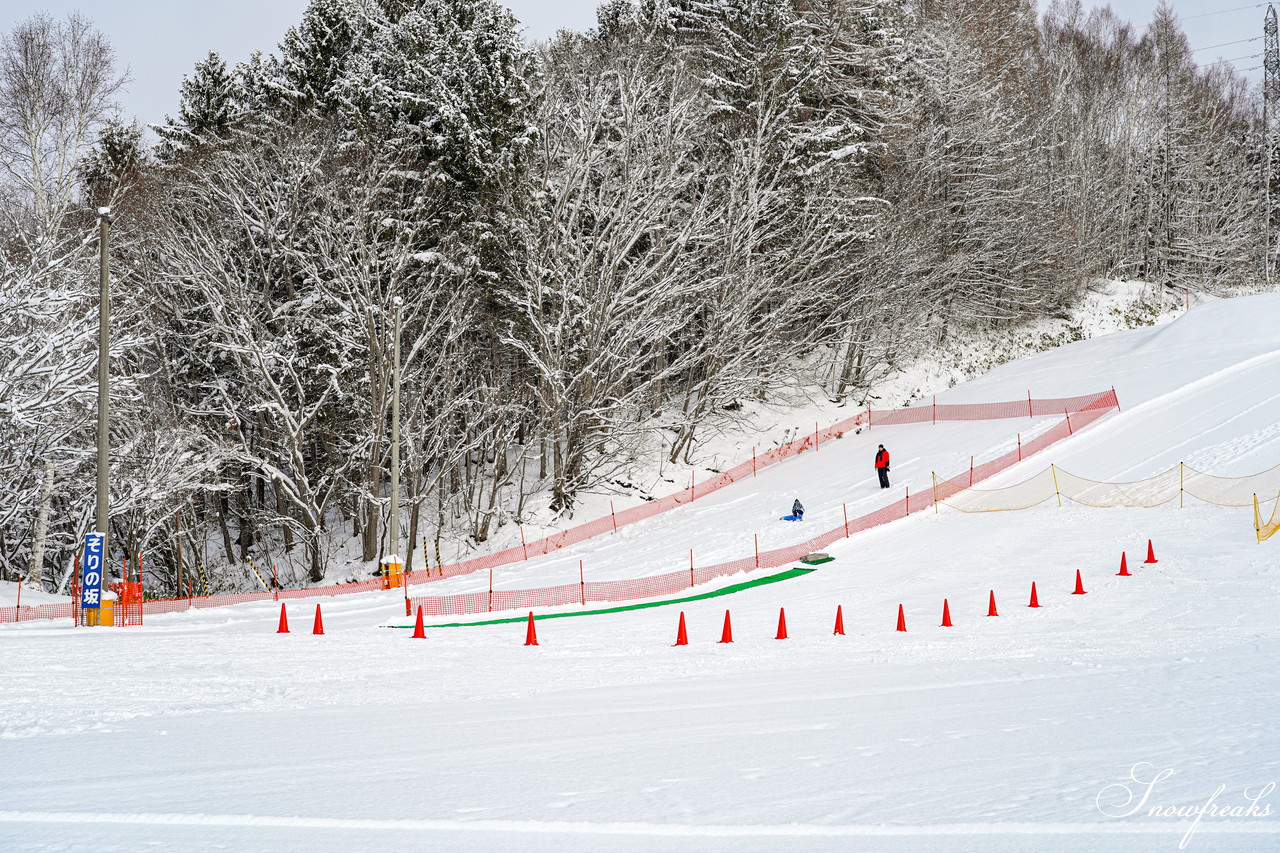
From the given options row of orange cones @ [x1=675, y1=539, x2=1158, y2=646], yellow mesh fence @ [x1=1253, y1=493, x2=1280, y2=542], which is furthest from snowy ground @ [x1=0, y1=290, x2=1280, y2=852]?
yellow mesh fence @ [x1=1253, y1=493, x2=1280, y2=542]

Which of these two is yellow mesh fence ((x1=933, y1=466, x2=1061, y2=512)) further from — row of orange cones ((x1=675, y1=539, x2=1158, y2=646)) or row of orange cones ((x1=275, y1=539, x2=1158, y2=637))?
row of orange cones ((x1=675, y1=539, x2=1158, y2=646))

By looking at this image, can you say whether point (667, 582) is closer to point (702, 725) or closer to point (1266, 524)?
point (1266, 524)

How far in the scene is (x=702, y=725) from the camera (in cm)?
799

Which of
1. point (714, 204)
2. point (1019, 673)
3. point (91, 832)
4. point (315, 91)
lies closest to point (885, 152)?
point (714, 204)

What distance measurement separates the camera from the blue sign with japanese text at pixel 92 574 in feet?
54.7

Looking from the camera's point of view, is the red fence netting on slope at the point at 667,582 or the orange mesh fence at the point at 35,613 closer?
the orange mesh fence at the point at 35,613

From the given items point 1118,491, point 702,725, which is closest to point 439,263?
point 1118,491

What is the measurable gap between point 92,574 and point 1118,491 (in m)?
22.2

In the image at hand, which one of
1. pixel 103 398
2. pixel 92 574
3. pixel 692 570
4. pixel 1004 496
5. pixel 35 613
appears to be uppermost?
pixel 103 398

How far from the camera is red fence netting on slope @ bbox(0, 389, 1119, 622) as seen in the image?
21.9 meters

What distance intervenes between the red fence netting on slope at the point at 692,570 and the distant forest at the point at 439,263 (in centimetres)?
305

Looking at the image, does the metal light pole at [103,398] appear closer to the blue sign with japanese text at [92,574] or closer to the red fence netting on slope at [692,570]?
the blue sign with japanese text at [92,574]

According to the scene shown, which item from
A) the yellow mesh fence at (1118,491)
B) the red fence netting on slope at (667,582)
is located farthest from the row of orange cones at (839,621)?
the yellow mesh fence at (1118,491)

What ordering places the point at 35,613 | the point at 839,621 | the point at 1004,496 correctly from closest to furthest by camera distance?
the point at 839,621 → the point at 35,613 → the point at 1004,496
